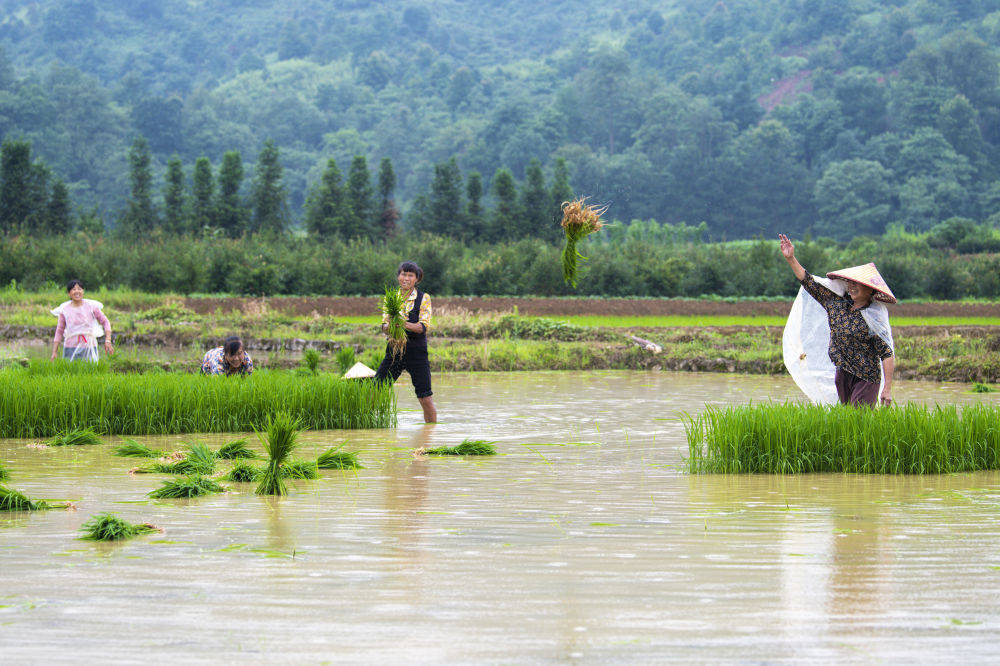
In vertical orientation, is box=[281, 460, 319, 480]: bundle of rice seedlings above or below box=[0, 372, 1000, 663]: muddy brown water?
above

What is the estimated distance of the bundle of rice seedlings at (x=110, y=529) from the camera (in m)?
5.25

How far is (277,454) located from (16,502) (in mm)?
1492

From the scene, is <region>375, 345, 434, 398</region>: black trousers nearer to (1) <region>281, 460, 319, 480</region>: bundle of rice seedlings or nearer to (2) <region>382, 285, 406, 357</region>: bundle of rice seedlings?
(2) <region>382, 285, 406, 357</region>: bundle of rice seedlings

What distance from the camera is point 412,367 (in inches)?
412

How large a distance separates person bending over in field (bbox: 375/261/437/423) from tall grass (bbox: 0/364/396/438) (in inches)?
8.8

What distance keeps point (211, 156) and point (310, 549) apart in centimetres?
8918

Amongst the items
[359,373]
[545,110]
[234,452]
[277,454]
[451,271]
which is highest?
[545,110]

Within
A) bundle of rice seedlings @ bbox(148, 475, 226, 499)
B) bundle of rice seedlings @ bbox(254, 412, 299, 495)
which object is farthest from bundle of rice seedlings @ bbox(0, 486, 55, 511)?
bundle of rice seedlings @ bbox(254, 412, 299, 495)

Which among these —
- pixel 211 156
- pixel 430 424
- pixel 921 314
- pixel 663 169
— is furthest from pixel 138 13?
pixel 430 424

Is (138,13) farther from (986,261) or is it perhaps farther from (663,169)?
(986,261)

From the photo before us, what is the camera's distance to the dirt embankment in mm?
29734

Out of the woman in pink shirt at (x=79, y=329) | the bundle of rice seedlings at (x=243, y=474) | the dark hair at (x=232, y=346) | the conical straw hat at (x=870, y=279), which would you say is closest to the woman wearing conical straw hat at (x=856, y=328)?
the conical straw hat at (x=870, y=279)

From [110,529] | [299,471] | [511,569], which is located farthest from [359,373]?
[511,569]

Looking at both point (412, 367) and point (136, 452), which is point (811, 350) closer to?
point (412, 367)
